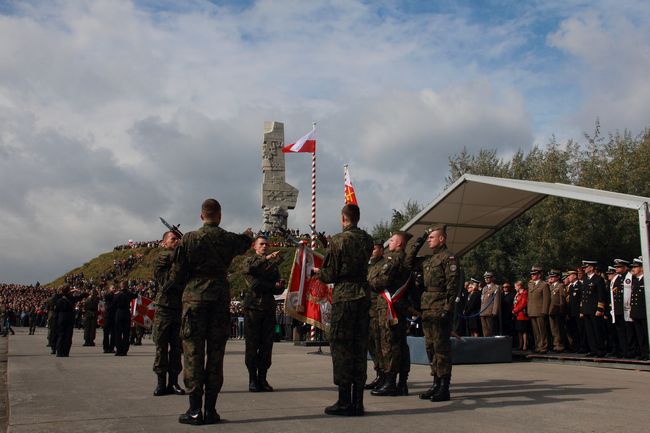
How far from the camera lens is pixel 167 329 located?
8320 mm

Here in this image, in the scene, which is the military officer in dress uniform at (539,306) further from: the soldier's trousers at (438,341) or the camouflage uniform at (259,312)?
the camouflage uniform at (259,312)

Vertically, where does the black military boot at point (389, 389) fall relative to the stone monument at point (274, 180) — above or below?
below

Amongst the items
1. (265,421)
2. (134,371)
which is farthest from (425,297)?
(134,371)

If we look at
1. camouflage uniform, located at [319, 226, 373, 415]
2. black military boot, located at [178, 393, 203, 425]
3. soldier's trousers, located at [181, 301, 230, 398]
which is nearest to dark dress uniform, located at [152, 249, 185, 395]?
soldier's trousers, located at [181, 301, 230, 398]

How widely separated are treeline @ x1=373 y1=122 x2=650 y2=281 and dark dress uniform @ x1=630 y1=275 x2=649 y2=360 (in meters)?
12.4

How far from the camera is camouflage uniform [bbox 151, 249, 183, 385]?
8.12 metres

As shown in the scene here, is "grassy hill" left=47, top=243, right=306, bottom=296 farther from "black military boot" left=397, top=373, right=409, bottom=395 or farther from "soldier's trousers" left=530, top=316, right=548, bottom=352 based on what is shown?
"black military boot" left=397, top=373, right=409, bottom=395

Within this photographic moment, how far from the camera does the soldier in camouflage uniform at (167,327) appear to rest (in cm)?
802

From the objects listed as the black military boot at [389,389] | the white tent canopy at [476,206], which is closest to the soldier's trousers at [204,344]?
the black military boot at [389,389]

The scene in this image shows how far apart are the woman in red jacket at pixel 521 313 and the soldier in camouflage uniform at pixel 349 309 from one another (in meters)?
10.4

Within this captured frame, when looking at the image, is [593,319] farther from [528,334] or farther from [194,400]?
[194,400]

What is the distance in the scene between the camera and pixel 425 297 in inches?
305

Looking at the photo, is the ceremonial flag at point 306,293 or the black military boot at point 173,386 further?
the ceremonial flag at point 306,293

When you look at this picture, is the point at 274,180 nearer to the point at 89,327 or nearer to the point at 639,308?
the point at 89,327
